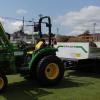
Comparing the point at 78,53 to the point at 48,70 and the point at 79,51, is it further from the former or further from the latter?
the point at 48,70

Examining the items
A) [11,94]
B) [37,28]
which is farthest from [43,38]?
[11,94]

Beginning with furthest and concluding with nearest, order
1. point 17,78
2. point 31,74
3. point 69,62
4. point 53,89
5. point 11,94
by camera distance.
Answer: point 69,62
point 17,78
point 31,74
point 53,89
point 11,94

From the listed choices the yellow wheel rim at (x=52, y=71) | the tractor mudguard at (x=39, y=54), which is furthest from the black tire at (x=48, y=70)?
→ the tractor mudguard at (x=39, y=54)

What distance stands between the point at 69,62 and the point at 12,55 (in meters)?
3.94

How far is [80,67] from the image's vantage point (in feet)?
47.2

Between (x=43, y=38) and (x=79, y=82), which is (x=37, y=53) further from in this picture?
A: (x=79, y=82)

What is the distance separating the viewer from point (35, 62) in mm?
11250

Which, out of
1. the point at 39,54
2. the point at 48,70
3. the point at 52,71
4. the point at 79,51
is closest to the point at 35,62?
the point at 39,54

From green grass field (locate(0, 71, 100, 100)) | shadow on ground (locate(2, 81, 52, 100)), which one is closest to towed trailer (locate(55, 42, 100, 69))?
green grass field (locate(0, 71, 100, 100))

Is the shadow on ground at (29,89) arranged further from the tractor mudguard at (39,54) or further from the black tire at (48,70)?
the tractor mudguard at (39,54)

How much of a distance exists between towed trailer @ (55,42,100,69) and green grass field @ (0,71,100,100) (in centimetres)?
96

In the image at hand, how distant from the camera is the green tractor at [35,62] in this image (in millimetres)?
10797

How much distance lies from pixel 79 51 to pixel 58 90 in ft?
11.2

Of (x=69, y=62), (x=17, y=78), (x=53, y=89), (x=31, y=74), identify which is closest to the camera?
(x=53, y=89)
